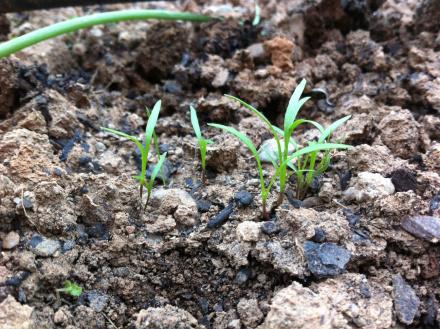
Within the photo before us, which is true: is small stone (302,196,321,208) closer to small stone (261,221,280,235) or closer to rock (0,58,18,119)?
small stone (261,221,280,235)

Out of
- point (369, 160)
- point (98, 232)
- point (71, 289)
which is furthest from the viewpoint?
point (369, 160)

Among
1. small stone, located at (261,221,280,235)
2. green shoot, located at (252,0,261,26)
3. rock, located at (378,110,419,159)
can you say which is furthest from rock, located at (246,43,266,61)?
small stone, located at (261,221,280,235)

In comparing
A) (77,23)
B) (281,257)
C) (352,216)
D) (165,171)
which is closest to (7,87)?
(77,23)

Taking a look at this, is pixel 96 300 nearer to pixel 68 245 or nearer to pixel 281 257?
pixel 68 245

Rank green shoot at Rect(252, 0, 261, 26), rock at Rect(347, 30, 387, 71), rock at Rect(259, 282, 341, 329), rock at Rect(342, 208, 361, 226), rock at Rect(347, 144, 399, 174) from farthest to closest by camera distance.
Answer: green shoot at Rect(252, 0, 261, 26)
rock at Rect(347, 30, 387, 71)
rock at Rect(347, 144, 399, 174)
rock at Rect(342, 208, 361, 226)
rock at Rect(259, 282, 341, 329)

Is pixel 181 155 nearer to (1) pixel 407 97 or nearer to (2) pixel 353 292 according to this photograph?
(2) pixel 353 292

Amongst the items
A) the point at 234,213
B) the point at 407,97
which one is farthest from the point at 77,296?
the point at 407,97

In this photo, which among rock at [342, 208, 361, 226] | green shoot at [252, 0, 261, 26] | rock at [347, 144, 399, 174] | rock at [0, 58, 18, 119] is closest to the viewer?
rock at [342, 208, 361, 226]

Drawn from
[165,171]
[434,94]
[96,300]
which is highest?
[434,94]
